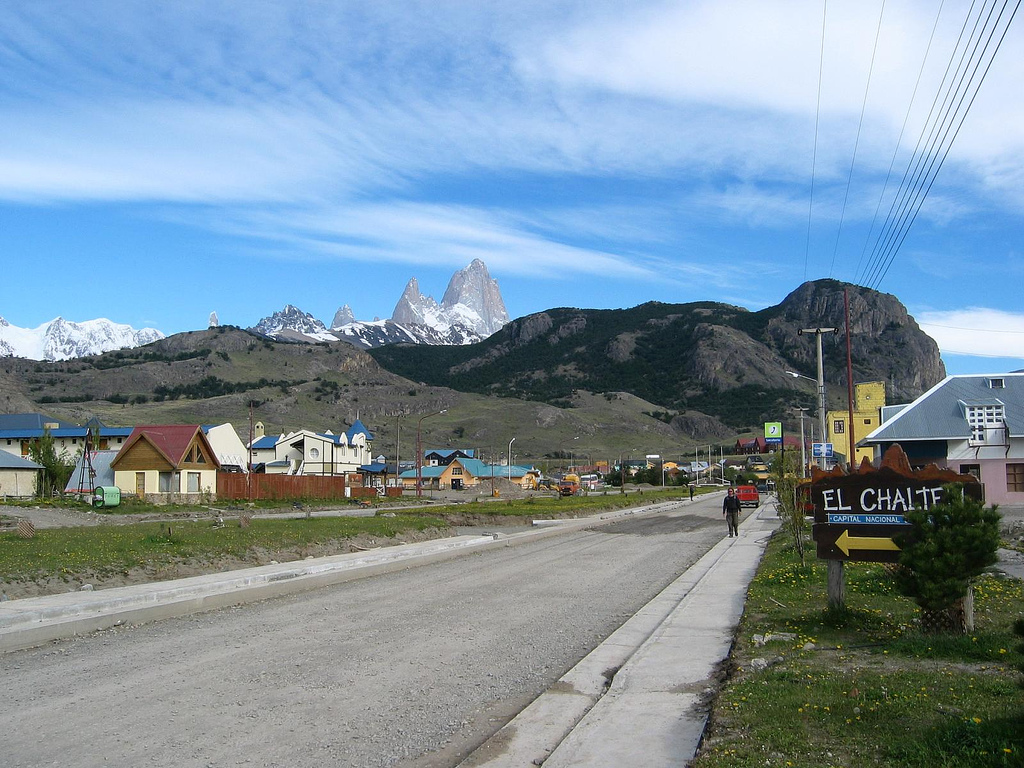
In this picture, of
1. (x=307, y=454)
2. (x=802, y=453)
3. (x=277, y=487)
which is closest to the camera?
(x=802, y=453)

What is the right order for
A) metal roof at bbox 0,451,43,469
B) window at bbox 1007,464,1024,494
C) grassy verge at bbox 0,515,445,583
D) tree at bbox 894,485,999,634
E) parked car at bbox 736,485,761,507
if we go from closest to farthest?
1. tree at bbox 894,485,999,634
2. grassy verge at bbox 0,515,445,583
3. window at bbox 1007,464,1024,494
4. metal roof at bbox 0,451,43,469
5. parked car at bbox 736,485,761,507

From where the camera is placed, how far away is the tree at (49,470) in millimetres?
58219

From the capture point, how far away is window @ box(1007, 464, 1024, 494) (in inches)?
1743

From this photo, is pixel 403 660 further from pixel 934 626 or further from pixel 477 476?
pixel 477 476

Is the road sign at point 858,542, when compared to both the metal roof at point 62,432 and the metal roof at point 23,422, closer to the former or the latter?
the metal roof at point 62,432

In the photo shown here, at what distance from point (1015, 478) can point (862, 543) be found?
4035cm

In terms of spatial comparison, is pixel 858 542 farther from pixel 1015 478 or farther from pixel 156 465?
pixel 156 465

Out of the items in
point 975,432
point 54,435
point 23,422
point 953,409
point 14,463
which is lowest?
point 14,463

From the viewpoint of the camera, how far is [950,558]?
30.0 feet

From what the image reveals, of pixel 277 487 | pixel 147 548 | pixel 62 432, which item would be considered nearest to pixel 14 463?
pixel 277 487

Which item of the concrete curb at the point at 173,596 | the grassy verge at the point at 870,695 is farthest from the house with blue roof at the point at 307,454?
the grassy verge at the point at 870,695

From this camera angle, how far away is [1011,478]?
44.5 meters

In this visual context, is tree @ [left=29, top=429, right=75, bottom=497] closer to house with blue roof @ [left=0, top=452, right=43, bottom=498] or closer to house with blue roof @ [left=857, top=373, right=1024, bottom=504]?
house with blue roof @ [left=0, top=452, right=43, bottom=498]

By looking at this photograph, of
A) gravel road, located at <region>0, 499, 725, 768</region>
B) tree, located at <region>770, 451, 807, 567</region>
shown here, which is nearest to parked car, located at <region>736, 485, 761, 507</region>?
tree, located at <region>770, 451, 807, 567</region>
